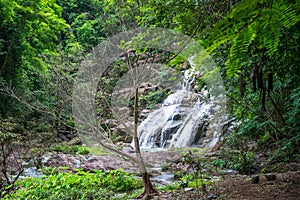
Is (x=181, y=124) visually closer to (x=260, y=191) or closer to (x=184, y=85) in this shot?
(x=184, y=85)

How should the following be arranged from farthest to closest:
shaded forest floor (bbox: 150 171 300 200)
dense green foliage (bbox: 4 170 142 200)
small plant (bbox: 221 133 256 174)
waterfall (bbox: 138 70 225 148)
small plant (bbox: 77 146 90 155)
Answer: waterfall (bbox: 138 70 225 148), small plant (bbox: 77 146 90 155), small plant (bbox: 221 133 256 174), dense green foliage (bbox: 4 170 142 200), shaded forest floor (bbox: 150 171 300 200)

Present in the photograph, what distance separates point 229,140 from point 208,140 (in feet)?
13.8

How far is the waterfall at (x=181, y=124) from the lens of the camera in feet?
30.1

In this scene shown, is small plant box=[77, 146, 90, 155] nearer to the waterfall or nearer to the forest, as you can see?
the forest

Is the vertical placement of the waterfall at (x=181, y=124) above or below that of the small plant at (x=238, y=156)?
above

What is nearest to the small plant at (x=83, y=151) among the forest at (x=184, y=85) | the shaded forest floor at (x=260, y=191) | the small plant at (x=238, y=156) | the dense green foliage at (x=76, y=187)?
the forest at (x=184, y=85)

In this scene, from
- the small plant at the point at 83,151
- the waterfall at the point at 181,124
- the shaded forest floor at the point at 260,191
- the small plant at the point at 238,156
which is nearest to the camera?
the shaded forest floor at the point at 260,191

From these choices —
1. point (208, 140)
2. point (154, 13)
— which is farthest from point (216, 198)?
point (208, 140)

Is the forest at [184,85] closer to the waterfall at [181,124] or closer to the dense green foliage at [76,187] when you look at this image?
the dense green foliage at [76,187]

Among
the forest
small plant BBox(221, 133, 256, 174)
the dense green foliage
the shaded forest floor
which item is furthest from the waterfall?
the shaded forest floor

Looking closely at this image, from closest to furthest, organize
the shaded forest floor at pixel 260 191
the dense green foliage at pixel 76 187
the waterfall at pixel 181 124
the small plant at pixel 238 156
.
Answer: the shaded forest floor at pixel 260 191, the dense green foliage at pixel 76 187, the small plant at pixel 238 156, the waterfall at pixel 181 124

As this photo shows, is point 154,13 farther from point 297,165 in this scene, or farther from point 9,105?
point 9,105

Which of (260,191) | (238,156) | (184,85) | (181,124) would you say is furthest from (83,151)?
(260,191)

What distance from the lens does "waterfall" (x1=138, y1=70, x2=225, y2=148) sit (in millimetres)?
9180
